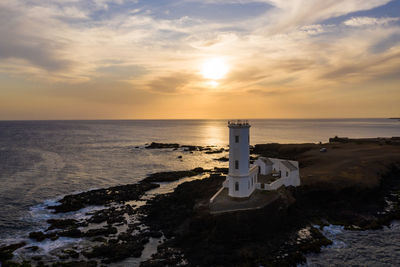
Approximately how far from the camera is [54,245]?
26625mm

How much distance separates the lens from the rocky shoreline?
23.8m

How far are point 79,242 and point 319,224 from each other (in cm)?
2574

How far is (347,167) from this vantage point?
45.8 metres

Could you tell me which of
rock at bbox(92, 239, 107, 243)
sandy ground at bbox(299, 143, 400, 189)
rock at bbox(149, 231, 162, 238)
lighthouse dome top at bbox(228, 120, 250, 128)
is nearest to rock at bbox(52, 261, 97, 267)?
rock at bbox(92, 239, 107, 243)

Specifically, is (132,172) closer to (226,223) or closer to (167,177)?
(167,177)

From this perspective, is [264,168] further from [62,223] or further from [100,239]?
[62,223]

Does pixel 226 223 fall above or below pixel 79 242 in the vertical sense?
above

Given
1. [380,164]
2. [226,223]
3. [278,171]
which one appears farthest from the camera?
[380,164]

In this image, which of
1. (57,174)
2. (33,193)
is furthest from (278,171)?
(57,174)

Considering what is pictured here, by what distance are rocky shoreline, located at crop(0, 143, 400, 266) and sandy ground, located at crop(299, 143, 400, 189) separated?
3.41 ft

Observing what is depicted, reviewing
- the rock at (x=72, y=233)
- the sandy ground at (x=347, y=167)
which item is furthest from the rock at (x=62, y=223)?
the sandy ground at (x=347, y=167)

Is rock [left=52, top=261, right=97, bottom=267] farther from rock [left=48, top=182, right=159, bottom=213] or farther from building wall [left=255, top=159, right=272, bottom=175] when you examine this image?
building wall [left=255, top=159, right=272, bottom=175]

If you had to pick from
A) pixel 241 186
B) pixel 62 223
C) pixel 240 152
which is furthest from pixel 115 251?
pixel 240 152

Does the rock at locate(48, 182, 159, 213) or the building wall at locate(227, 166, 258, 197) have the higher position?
the building wall at locate(227, 166, 258, 197)
